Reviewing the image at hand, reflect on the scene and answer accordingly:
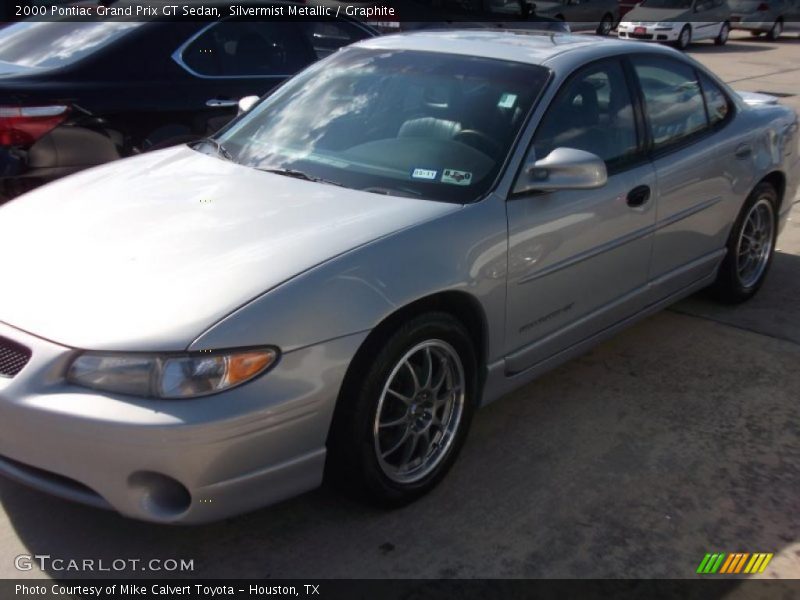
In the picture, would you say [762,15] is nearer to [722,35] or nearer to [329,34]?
[722,35]

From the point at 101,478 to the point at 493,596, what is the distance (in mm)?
1263

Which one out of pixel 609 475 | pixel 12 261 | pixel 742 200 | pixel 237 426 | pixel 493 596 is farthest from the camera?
pixel 742 200

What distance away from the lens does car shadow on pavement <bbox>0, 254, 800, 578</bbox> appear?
3.04 meters

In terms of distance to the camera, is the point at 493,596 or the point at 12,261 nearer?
the point at 493,596

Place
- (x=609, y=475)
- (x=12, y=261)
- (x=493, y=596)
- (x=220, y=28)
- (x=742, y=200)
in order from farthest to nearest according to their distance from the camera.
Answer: (x=220, y=28) < (x=742, y=200) < (x=609, y=475) < (x=12, y=261) < (x=493, y=596)

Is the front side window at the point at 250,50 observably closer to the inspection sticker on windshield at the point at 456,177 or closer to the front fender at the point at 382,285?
the inspection sticker on windshield at the point at 456,177

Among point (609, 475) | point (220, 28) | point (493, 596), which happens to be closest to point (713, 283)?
point (609, 475)

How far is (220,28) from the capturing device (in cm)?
597

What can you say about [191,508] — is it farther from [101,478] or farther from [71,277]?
[71,277]

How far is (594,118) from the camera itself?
409 cm

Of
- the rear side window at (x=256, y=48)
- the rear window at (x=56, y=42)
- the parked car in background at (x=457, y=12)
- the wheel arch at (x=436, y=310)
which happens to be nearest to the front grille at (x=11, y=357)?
the wheel arch at (x=436, y=310)

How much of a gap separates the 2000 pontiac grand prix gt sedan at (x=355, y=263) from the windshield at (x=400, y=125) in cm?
1

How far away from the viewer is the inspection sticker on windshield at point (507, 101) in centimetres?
378

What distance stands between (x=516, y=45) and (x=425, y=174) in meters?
1.04
